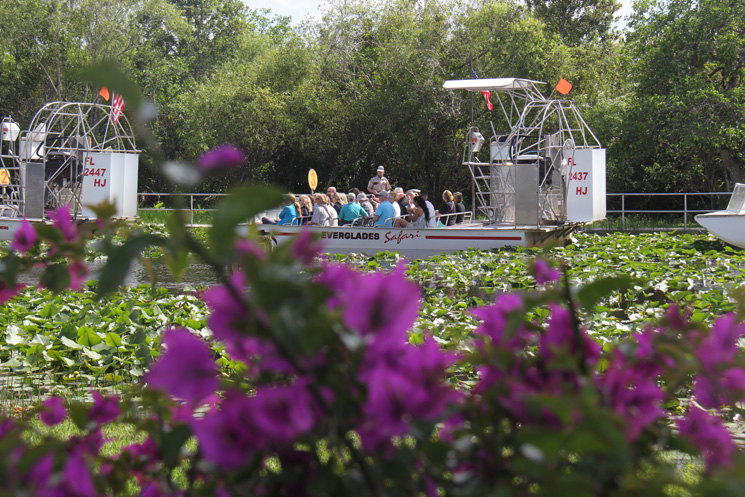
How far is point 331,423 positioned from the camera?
1.05 meters

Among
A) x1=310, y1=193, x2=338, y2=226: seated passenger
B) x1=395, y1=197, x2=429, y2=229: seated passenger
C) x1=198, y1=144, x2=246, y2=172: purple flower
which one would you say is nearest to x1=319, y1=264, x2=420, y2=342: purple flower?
x1=198, y1=144, x2=246, y2=172: purple flower

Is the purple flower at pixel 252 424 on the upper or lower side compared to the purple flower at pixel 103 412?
upper

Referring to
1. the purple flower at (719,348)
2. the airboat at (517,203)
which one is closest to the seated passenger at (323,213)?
the airboat at (517,203)

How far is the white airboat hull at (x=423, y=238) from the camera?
52.8 ft

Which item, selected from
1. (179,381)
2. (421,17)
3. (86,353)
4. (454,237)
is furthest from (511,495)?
(421,17)

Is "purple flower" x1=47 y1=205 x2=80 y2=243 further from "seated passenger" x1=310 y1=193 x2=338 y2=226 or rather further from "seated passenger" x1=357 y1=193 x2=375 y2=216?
"seated passenger" x1=357 y1=193 x2=375 y2=216

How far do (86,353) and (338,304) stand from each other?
206 inches

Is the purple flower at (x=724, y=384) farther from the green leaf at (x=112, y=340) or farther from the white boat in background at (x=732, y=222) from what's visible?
the white boat in background at (x=732, y=222)

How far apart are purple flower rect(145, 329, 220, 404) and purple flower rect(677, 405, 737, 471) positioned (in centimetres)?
74

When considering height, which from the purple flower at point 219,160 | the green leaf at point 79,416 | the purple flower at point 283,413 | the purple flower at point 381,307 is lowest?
the green leaf at point 79,416

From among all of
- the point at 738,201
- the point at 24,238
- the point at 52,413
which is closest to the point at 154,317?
the point at 24,238

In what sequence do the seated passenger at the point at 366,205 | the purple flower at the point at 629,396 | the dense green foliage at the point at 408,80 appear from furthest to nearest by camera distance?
1. the dense green foliage at the point at 408,80
2. the seated passenger at the point at 366,205
3. the purple flower at the point at 629,396

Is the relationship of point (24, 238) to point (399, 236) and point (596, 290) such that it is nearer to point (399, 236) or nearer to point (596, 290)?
point (596, 290)

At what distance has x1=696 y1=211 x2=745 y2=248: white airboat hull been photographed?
15.3 meters
